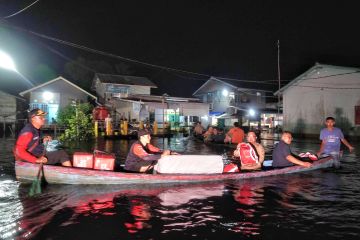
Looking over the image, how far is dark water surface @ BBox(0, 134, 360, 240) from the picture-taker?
276 inches

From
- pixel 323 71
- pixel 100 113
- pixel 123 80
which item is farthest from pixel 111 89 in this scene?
pixel 323 71

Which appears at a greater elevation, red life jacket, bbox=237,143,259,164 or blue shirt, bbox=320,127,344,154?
blue shirt, bbox=320,127,344,154

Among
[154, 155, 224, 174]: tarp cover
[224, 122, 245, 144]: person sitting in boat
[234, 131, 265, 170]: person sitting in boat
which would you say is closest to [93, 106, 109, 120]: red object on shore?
[224, 122, 245, 144]: person sitting in boat

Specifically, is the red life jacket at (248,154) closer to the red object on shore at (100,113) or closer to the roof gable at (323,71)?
the roof gable at (323,71)

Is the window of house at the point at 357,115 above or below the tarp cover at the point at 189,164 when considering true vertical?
above

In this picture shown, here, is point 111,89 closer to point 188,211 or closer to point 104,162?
point 104,162

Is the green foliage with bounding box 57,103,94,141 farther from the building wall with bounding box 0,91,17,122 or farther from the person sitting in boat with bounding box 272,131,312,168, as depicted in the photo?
the person sitting in boat with bounding box 272,131,312,168

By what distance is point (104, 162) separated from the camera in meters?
11.4

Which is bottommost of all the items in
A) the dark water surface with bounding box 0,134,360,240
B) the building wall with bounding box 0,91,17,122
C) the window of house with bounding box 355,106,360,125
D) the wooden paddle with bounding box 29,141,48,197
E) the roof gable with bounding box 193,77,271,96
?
the dark water surface with bounding box 0,134,360,240

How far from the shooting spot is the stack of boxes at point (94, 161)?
11.2 metres

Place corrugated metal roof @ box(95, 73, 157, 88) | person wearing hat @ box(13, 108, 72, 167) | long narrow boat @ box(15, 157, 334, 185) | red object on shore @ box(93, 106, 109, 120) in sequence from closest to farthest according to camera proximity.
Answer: person wearing hat @ box(13, 108, 72, 167) → long narrow boat @ box(15, 157, 334, 185) → red object on shore @ box(93, 106, 109, 120) → corrugated metal roof @ box(95, 73, 157, 88)

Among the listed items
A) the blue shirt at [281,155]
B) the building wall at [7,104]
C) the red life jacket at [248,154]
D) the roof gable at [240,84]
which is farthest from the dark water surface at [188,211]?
the roof gable at [240,84]

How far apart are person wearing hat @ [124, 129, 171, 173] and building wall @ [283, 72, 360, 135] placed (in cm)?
2539

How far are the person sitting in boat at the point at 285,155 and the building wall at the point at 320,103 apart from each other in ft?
71.4
